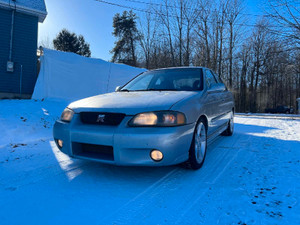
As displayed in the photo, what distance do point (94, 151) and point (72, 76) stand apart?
768 centimetres

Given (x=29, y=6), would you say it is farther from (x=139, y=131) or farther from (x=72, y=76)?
(x=139, y=131)

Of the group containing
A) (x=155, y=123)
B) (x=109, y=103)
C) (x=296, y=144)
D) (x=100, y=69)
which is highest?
(x=100, y=69)

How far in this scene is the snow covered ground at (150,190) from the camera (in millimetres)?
1697

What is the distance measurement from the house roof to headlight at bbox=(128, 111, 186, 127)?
11.0m

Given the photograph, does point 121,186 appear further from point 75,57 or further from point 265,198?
point 75,57

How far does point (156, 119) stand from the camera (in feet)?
7.23

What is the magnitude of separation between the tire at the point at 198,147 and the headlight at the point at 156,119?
1.67 feet

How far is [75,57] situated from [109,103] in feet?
25.6

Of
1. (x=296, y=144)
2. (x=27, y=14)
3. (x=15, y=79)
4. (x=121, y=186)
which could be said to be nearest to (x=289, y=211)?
(x=121, y=186)

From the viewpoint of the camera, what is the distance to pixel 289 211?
1766mm

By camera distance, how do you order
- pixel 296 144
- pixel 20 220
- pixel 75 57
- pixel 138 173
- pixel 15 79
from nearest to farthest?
pixel 20 220 < pixel 138 173 < pixel 296 144 < pixel 75 57 < pixel 15 79

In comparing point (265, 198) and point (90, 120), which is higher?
point (90, 120)

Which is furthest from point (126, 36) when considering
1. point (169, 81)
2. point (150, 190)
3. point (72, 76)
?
point (150, 190)

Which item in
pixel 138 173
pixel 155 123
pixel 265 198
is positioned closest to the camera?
pixel 265 198
